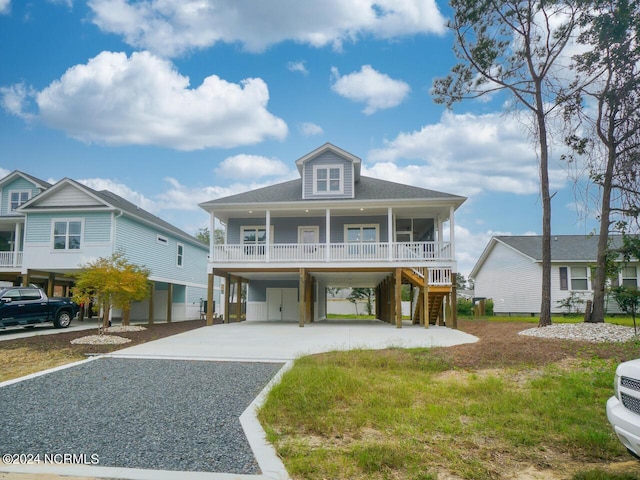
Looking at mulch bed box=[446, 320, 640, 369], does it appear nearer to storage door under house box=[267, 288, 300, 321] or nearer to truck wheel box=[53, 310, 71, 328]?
storage door under house box=[267, 288, 300, 321]

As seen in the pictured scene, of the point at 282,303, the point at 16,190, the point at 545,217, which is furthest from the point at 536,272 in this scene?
the point at 16,190

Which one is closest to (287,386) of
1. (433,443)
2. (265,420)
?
(265,420)

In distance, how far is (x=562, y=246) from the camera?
1125 inches

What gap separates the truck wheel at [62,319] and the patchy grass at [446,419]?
501 inches

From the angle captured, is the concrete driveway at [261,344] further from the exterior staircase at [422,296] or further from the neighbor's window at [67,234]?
the neighbor's window at [67,234]

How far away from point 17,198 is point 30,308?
10.4 metres

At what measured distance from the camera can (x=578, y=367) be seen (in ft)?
28.1

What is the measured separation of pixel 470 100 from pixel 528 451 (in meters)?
16.8

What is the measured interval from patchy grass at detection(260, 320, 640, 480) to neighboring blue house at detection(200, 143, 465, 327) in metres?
9.42

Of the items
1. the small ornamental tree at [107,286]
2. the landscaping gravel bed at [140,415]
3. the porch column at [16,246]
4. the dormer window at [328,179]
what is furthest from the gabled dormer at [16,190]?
the landscaping gravel bed at [140,415]

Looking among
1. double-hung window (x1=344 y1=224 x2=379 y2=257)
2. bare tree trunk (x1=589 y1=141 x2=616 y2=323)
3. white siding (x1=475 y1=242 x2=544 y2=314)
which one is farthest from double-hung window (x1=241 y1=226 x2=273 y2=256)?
white siding (x1=475 y1=242 x2=544 y2=314)

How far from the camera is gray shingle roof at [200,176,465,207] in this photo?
19109 millimetres

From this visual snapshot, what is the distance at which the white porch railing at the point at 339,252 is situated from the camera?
18.4 m

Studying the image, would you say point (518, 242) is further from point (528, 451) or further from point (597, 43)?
point (528, 451)
